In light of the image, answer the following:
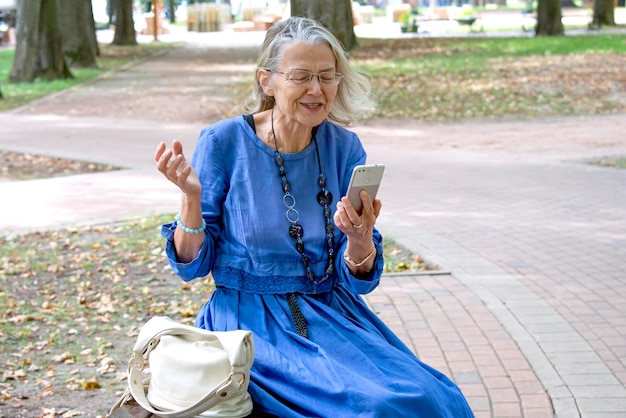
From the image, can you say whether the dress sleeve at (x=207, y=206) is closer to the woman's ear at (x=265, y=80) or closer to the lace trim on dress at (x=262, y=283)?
the lace trim on dress at (x=262, y=283)

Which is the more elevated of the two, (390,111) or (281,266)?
(281,266)

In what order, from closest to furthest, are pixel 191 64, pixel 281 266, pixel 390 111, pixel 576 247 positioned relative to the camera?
1. pixel 281 266
2. pixel 576 247
3. pixel 390 111
4. pixel 191 64

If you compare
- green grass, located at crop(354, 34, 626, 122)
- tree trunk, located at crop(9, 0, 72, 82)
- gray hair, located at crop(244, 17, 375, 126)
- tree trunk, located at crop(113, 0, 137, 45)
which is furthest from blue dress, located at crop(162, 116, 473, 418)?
tree trunk, located at crop(113, 0, 137, 45)

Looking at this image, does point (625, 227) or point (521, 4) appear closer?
point (625, 227)

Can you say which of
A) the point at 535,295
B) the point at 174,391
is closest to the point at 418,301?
the point at 535,295

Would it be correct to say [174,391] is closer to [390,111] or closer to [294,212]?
[294,212]

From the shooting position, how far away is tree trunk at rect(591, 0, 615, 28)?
1366 inches

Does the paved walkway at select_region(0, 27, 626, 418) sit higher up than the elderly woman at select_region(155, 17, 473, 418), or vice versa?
the elderly woman at select_region(155, 17, 473, 418)

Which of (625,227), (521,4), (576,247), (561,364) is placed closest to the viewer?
(561,364)

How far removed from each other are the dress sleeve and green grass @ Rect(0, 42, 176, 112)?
664 inches

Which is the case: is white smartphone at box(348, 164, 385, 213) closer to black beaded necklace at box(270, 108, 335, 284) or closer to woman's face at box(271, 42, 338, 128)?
black beaded necklace at box(270, 108, 335, 284)

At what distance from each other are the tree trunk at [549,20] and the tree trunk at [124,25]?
47.5 feet

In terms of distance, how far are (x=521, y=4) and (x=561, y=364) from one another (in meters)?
57.8

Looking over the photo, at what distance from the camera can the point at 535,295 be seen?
6203 mm
